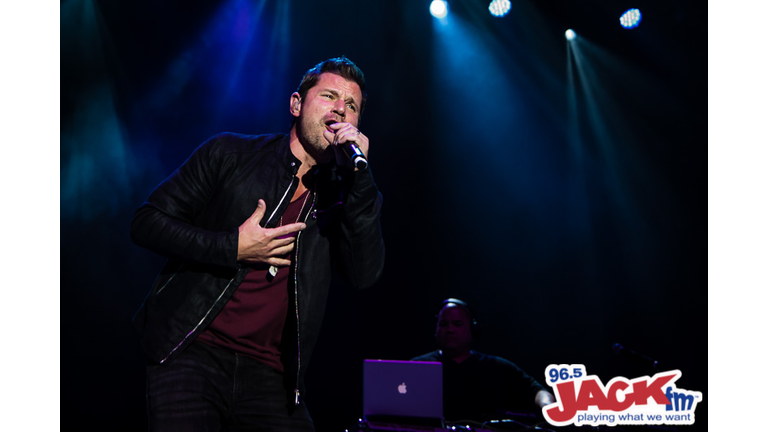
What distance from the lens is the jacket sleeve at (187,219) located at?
161 centimetres

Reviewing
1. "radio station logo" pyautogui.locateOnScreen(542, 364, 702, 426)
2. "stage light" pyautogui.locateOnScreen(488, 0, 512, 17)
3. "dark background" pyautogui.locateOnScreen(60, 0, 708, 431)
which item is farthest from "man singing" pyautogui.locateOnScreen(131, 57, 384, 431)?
"stage light" pyautogui.locateOnScreen(488, 0, 512, 17)

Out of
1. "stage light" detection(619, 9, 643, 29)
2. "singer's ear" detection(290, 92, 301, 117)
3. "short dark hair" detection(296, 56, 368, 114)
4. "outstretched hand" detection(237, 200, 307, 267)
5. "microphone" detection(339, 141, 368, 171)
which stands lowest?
"outstretched hand" detection(237, 200, 307, 267)

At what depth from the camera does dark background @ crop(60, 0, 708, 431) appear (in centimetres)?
472

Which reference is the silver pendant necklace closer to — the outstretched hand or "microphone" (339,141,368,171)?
the outstretched hand

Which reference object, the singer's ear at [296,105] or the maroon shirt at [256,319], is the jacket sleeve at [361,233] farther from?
the singer's ear at [296,105]

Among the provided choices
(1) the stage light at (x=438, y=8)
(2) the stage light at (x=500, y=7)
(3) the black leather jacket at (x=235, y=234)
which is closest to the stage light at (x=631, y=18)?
(2) the stage light at (x=500, y=7)

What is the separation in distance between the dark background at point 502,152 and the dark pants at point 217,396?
305 centimetres

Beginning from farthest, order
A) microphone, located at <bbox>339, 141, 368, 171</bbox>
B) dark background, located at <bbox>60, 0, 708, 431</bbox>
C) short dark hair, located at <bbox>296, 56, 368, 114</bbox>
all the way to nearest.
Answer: dark background, located at <bbox>60, 0, 708, 431</bbox> → short dark hair, located at <bbox>296, 56, 368, 114</bbox> → microphone, located at <bbox>339, 141, 368, 171</bbox>

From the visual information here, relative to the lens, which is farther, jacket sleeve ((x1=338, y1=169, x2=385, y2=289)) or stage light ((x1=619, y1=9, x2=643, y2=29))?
stage light ((x1=619, y1=9, x2=643, y2=29))

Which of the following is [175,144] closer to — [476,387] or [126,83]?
[126,83]

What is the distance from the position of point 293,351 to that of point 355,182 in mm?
636

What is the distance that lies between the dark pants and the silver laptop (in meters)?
1.09

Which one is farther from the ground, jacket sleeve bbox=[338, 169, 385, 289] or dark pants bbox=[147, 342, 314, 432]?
jacket sleeve bbox=[338, 169, 385, 289]

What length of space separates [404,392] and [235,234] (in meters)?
1.57
